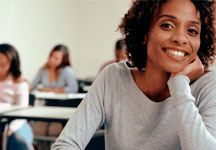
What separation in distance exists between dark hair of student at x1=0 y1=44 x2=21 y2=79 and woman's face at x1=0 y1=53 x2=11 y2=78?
0.09 feet

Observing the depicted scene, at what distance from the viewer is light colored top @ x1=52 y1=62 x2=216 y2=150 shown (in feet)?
3.23

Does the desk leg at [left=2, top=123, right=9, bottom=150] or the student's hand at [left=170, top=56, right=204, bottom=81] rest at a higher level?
the student's hand at [left=170, top=56, right=204, bottom=81]

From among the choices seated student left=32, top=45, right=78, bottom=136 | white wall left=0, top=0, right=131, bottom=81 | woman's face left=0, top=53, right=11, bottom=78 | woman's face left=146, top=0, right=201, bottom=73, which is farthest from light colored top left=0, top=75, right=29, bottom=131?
white wall left=0, top=0, right=131, bottom=81

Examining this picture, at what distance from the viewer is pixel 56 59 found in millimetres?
4605

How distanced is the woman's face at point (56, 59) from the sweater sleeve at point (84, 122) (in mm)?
Result: 3501

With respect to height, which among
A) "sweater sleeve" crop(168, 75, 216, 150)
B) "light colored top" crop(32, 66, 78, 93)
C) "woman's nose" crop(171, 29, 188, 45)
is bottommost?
"light colored top" crop(32, 66, 78, 93)

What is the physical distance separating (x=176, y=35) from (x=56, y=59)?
3.74 m

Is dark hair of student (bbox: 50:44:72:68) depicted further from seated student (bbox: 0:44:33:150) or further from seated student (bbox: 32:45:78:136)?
seated student (bbox: 0:44:33:150)

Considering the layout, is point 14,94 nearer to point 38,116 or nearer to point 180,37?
point 38,116

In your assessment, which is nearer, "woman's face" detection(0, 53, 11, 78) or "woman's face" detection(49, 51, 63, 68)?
"woman's face" detection(0, 53, 11, 78)

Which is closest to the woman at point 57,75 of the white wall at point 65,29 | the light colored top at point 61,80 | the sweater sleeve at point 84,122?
the light colored top at point 61,80

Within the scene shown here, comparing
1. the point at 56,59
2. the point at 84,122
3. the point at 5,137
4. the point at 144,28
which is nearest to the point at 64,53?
the point at 56,59

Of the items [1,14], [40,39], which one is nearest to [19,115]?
[1,14]

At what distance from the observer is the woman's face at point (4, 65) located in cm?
276
